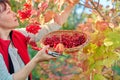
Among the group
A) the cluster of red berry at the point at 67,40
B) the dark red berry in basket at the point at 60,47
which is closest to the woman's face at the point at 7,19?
the cluster of red berry at the point at 67,40

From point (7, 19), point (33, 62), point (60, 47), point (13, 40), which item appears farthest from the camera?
point (13, 40)

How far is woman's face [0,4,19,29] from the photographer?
2523 millimetres

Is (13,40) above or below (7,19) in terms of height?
below

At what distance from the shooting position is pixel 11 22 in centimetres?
253

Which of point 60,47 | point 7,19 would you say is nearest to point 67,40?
point 60,47

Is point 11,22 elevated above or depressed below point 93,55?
above

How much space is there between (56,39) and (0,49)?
1.30 feet

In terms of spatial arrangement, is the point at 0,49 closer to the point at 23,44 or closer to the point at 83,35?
the point at 23,44

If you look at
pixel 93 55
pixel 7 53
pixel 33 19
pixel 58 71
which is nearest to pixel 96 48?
pixel 93 55

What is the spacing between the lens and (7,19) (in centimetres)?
253

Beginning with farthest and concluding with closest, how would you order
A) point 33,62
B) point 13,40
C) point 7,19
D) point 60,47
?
1. point 13,40
2. point 7,19
3. point 33,62
4. point 60,47

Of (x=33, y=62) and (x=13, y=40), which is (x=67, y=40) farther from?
(x=13, y=40)

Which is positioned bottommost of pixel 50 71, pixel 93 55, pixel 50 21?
pixel 50 71

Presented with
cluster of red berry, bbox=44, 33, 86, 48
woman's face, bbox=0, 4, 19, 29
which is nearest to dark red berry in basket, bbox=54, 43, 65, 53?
cluster of red berry, bbox=44, 33, 86, 48
